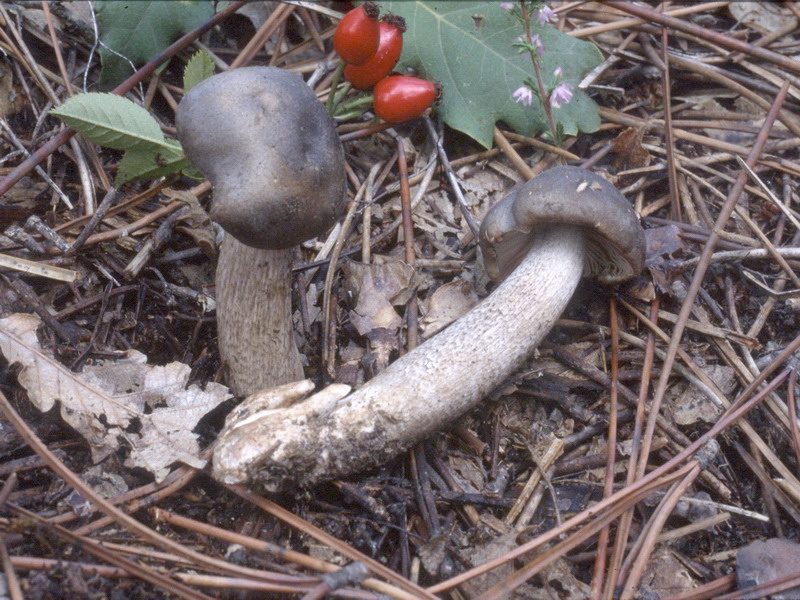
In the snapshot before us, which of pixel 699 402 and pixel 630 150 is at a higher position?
pixel 630 150

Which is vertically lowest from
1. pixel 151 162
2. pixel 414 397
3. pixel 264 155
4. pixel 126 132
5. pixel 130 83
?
pixel 414 397

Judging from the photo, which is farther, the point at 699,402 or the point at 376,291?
the point at 376,291

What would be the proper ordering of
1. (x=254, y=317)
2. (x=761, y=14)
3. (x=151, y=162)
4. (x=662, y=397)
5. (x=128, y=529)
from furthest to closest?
(x=761, y=14) < (x=151, y=162) < (x=662, y=397) < (x=254, y=317) < (x=128, y=529)

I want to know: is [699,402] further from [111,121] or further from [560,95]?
[111,121]

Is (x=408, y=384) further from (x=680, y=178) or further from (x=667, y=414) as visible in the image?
(x=680, y=178)

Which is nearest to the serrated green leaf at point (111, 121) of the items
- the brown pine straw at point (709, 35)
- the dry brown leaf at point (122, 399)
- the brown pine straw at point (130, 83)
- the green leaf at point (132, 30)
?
the brown pine straw at point (130, 83)

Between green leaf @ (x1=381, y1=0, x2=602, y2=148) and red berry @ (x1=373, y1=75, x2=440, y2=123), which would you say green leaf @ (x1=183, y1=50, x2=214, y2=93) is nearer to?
red berry @ (x1=373, y1=75, x2=440, y2=123)

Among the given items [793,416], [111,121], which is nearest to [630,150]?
[793,416]
